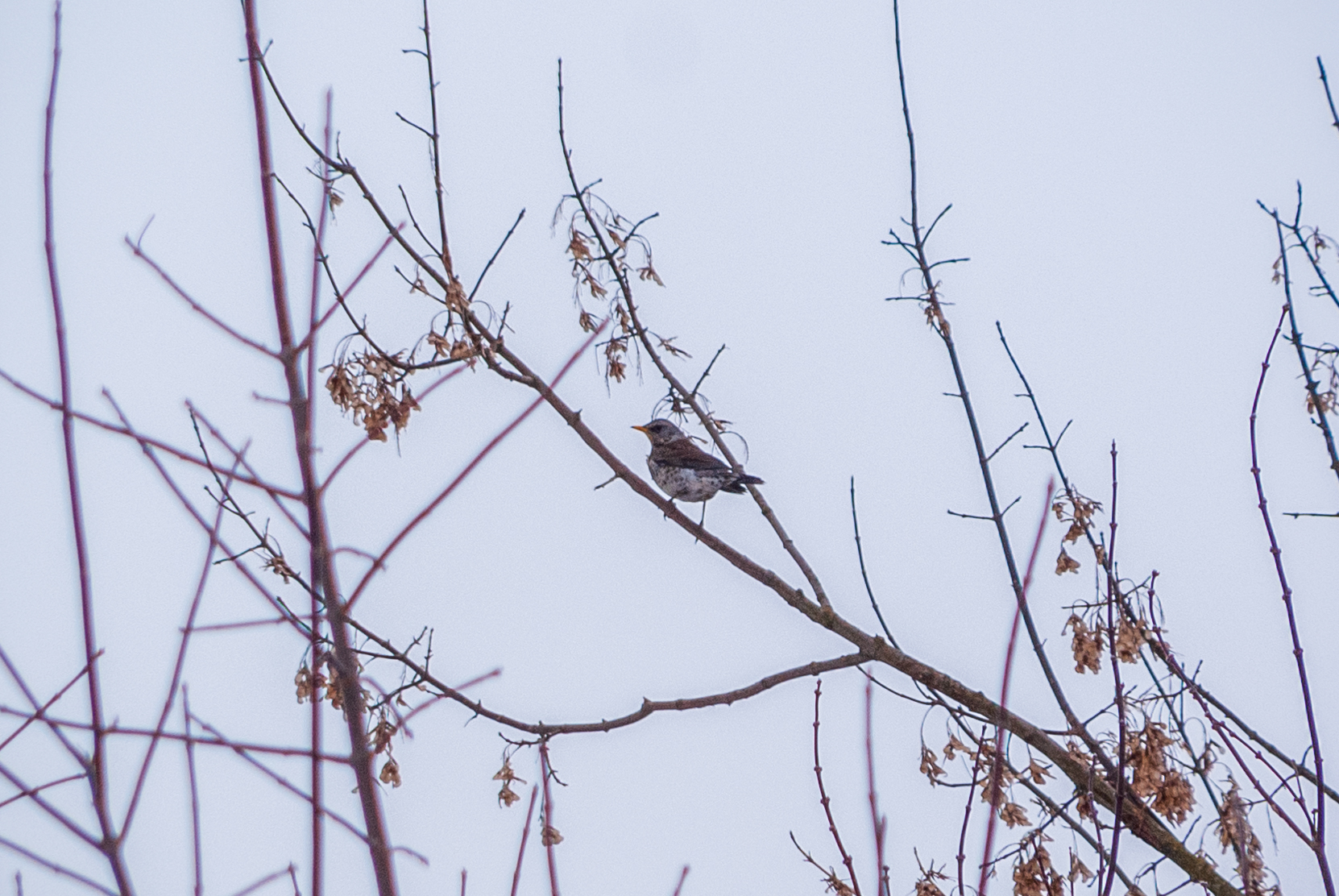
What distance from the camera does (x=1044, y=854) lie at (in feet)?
10.5

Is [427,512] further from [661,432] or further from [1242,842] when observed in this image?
[661,432]

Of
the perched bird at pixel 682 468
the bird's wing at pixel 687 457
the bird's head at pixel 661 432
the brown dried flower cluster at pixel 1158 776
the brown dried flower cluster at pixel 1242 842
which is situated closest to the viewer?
the brown dried flower cluster at pixel 1242 842

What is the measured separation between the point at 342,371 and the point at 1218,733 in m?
2.74

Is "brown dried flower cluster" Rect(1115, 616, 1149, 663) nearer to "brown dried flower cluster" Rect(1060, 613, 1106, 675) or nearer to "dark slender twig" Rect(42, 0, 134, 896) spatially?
"brown dried flower cluster" Rect(1060, 613, 1106, 675)

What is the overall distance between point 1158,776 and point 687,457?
4.26 m

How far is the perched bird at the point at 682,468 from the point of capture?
22.6 feet

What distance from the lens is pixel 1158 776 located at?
10.6 ft

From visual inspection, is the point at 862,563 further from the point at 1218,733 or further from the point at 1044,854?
the point at 1218,733

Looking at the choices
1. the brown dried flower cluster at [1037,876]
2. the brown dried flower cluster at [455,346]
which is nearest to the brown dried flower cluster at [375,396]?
the brown dried flower cluster at [455,346]

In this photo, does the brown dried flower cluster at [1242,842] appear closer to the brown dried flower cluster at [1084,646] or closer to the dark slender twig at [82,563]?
the brown dried flower cluster at [1084,646]

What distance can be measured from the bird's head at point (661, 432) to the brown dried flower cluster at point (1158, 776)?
4653 mm

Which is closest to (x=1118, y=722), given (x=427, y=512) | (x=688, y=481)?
(x=427, y=512)

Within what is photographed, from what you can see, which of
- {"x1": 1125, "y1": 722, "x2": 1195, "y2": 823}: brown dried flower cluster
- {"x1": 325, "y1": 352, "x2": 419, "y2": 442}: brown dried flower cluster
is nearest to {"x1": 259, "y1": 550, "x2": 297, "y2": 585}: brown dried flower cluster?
{"x1": 325, "y1": 352, "x2": 419, "y2": 442}: brown dried flower cluster

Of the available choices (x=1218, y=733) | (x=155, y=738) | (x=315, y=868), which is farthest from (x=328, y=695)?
(x=1218, y=733)
